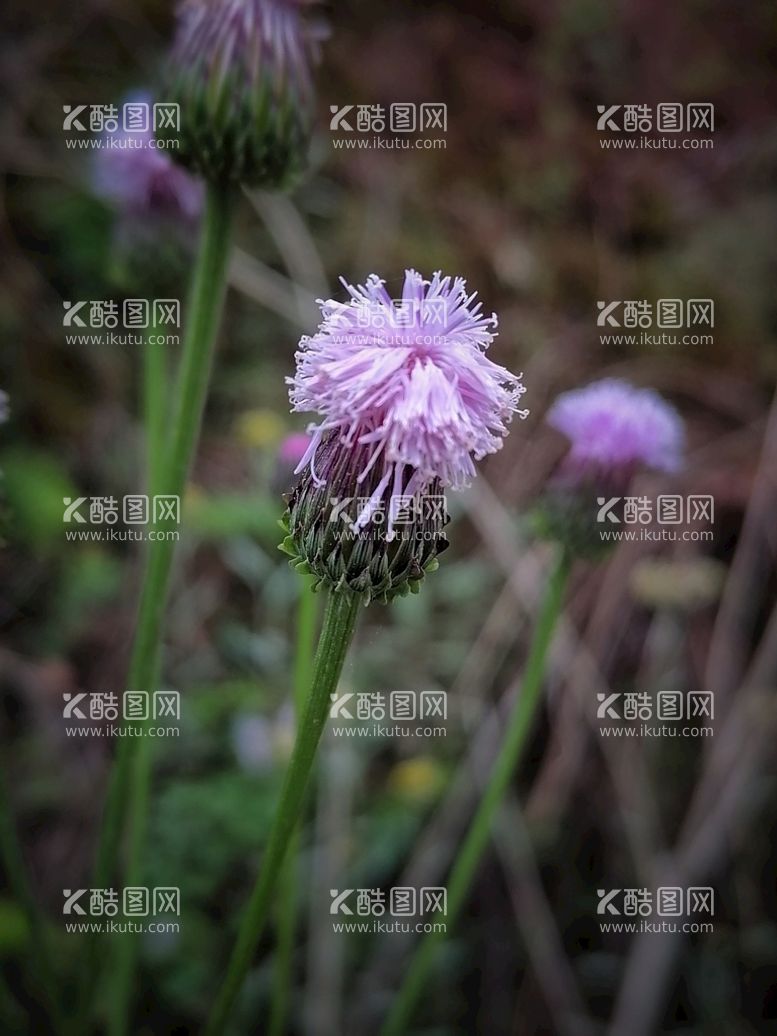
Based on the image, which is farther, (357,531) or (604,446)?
(604,446)

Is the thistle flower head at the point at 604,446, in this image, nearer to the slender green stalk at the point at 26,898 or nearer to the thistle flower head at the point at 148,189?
the thistle flower head at the point at 148,189

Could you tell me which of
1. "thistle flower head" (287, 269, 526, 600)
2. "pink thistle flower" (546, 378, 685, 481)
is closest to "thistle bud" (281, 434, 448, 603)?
"thistle flower head" (287, 269, 526, 600)

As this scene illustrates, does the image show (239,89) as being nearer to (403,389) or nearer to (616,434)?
(403,389)

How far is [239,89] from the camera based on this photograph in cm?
139

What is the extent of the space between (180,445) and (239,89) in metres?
0.54

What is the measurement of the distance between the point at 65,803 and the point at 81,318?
4.39 feet

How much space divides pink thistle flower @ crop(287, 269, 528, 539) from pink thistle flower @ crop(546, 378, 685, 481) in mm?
706

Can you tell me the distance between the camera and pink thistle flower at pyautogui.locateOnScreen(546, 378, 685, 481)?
1.72 m

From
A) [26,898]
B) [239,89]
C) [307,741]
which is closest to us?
[307,741]

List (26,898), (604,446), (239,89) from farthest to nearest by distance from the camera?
(604,446)
(26,898)
(239,89)

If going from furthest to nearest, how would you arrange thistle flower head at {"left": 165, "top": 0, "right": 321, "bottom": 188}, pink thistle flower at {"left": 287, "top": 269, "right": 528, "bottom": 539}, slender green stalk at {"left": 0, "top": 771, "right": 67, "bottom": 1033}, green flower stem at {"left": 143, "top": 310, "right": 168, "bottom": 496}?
green flower stem at {"left": 143, "top": 310, "right": 168, "bottom": 496} < slender green stalk at {"left": 0, "top": 771, "right": 67, "bottom": 1033} < thistle flower head at {"left": 165, "top": 0, "right": 321, "bottom": 188} < pink thistle flower at {"left": 287, "top": 269, "right": 528, "bottom": 539}

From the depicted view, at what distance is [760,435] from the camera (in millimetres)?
3066

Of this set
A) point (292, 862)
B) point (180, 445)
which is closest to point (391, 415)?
point (180, 445)

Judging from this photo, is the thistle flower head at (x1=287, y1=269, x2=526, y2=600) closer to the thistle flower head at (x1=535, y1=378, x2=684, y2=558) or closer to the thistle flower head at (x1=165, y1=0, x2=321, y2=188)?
the thistle flower head at (x1=165, y1=0, x2=321, y2=188)
